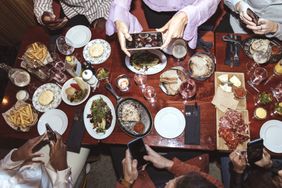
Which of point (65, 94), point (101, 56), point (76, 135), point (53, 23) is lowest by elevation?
point (76, 135)

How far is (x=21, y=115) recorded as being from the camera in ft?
8.48

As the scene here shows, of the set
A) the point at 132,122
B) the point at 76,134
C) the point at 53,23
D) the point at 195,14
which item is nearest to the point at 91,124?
the point at 76,134

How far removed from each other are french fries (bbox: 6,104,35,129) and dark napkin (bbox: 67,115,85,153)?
0.41 meters

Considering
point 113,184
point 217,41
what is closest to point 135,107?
point 217,41

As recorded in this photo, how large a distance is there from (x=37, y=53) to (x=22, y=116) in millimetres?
659

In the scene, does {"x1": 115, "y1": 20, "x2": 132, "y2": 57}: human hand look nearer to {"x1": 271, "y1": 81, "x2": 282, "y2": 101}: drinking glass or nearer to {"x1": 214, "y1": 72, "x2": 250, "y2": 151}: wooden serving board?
{"x1": 214, "y1": 72, "x2": 250, "y2": 151}: wooden serving board

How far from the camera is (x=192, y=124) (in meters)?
2.37

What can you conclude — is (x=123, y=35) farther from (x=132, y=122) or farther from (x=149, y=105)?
(x=132, y=122)

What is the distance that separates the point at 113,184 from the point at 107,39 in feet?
6.17

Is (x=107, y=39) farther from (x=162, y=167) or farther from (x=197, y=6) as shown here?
(x=162, y=167)

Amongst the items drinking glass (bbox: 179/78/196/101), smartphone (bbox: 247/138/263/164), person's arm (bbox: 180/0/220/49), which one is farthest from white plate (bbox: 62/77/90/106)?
smartphone (bbox: 247/138/263/164)

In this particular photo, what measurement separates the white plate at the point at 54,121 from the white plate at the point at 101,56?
58 centimetres

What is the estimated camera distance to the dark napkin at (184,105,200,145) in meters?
2.32

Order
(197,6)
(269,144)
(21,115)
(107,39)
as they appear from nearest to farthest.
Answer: (269,144) → (197,6) → (21,115) → (107,39)
